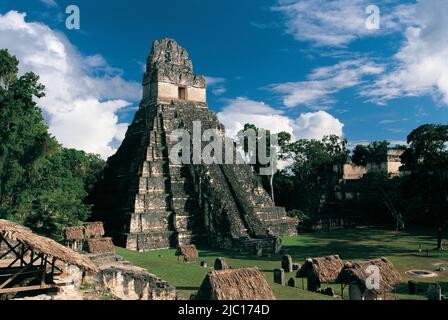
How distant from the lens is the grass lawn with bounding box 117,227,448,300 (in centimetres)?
1350

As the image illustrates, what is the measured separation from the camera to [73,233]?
1886 cm

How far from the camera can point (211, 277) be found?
9898mm

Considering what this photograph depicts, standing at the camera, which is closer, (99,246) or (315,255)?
(99,246)

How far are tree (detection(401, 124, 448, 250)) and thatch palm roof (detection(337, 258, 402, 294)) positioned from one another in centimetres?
1140

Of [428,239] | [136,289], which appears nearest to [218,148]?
[428,239]

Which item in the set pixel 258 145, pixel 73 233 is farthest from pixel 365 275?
pixel 258 145

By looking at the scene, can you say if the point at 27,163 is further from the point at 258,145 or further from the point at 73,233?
the point at 258,145

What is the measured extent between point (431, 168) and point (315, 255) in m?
8.55

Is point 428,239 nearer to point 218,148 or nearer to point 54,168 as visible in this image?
point 218,148

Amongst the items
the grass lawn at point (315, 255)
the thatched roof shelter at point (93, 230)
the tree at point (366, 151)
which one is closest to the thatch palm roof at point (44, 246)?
the grass lawn at point (315, 255)

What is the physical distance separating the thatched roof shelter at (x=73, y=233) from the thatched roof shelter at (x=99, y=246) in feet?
5.59

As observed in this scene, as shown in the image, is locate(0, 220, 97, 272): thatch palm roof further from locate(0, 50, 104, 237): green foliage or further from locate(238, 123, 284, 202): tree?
locate(238, 123, 284, 202): tree

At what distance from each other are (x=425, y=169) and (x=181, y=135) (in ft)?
48.5

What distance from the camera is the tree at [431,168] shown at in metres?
22.0
